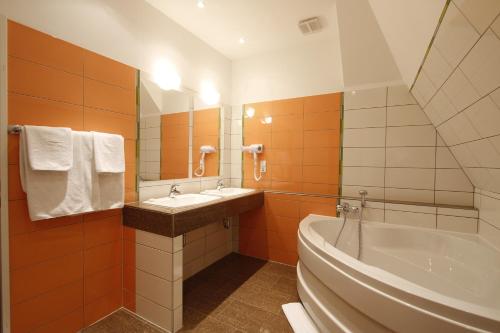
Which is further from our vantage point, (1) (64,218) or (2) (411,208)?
(2) (411,208)

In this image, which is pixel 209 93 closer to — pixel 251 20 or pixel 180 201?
pixel 251 20

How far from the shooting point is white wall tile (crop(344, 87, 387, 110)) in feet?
6.92

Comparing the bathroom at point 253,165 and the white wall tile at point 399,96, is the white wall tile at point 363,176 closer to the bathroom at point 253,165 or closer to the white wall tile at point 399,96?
the bathroom at point 253,165

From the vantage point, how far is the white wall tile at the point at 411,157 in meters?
1.95

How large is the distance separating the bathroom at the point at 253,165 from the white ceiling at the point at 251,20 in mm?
20

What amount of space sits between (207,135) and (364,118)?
168 cm

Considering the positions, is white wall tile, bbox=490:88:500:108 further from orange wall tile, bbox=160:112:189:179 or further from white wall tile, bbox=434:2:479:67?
orange wall tile, bbox=160:112:189:179

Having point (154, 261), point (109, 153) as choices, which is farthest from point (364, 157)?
point (109, 153)

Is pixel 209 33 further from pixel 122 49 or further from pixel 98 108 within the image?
pixel 98 108

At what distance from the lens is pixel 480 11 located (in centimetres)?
80

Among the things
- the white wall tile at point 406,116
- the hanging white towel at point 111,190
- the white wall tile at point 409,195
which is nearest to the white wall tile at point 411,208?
the white wall tile at point 409,195

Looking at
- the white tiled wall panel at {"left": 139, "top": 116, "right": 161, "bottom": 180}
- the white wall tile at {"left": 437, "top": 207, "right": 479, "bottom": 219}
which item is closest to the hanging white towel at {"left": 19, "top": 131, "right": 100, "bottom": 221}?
the white tiled wall panel at {"left": 139, "top": 116, "right": 161, "bottom": 180}

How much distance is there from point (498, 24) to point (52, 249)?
2392 millimetres

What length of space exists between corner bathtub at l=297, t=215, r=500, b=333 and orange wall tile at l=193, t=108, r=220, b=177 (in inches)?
49.8
